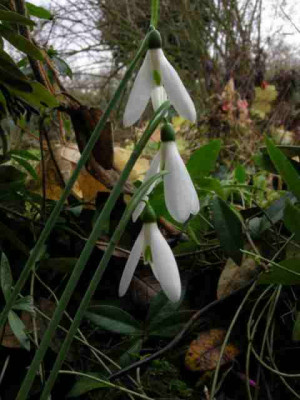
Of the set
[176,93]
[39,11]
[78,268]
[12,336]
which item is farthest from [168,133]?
[39,11]

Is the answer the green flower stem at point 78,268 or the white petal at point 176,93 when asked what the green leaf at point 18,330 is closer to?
the green flower stem at point 78,268

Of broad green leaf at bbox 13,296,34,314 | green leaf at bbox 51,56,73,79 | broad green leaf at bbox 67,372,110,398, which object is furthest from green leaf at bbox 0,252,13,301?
green leaf at bbox 51,56,73,79

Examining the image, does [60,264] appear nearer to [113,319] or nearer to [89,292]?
[113,319]

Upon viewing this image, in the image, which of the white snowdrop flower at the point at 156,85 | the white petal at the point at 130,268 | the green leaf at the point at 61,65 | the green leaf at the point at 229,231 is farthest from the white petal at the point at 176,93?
the green leaf at the point at 61,65

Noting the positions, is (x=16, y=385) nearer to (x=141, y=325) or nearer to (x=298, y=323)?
(x=141, y=325)

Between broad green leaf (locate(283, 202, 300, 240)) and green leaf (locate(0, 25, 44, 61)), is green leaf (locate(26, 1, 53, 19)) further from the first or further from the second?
broad green leaf (locate(283, 202, 300, 240))

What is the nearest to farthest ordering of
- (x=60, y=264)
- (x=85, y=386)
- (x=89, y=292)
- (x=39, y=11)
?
(x=89, y=292), (x=85, y=386), (x=60, y=264), (x=39, y=11)

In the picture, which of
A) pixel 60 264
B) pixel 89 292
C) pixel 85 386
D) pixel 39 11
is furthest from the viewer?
pixel 39 11
